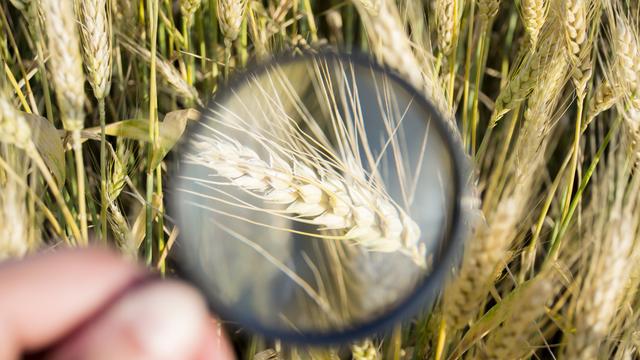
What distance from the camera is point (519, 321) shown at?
0.86m

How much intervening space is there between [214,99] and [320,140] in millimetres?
218

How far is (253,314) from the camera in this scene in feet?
2.51

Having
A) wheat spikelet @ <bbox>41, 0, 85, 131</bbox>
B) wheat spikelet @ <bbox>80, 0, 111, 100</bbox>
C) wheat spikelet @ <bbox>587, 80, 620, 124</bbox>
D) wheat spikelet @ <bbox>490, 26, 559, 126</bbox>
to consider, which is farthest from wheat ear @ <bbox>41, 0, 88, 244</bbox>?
wheat spikelet @ <bbox>587, 80, 620, 124</bbox>

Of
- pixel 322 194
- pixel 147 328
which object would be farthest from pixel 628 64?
pixel 147 328

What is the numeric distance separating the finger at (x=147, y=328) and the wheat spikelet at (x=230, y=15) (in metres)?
0.61

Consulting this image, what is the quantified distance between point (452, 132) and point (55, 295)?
0.41 metres

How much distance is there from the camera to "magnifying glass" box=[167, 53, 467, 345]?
0.76 m

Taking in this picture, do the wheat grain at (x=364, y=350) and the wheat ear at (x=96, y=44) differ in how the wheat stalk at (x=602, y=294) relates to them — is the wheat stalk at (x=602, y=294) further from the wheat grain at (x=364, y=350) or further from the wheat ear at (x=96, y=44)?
the wheat ear at (x=96, y=44)

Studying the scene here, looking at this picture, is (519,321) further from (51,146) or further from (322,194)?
(51,146)

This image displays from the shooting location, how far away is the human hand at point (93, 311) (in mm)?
552

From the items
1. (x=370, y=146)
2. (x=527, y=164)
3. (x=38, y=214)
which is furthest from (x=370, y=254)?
(x=38, y=214)

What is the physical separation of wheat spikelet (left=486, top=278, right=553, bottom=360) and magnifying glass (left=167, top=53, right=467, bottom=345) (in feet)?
0.32

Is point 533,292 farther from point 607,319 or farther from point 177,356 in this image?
point 177,356

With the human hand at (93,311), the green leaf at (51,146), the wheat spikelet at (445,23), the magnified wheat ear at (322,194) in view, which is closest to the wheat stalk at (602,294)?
the magnified wheat ear at (322,194)
